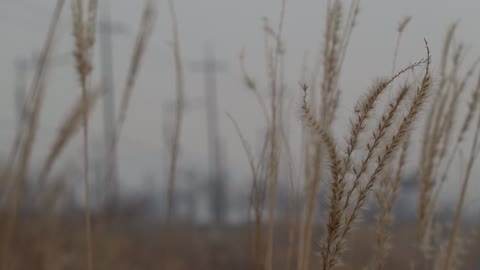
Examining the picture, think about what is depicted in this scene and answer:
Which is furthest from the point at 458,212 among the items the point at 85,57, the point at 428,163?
the point at 85,57

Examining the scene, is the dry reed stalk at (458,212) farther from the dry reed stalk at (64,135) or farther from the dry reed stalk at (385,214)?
the dry reed stalk at (64,135)

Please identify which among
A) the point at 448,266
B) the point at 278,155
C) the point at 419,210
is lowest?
the point at 448,266

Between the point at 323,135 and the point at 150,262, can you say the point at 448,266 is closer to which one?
the point at 323,135

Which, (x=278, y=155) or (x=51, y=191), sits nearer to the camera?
(x=278, y=155)

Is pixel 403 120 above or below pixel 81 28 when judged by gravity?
below

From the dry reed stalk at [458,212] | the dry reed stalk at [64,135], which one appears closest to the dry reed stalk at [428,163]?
the dry reed stalk at [458,212]

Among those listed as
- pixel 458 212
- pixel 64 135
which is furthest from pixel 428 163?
pixel 64 135

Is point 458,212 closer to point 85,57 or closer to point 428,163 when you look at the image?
point 428,163

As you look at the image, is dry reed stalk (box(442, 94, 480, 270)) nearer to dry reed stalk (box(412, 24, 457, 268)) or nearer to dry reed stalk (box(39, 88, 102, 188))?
dry reed stalk (box(412, 24, 457, 268))

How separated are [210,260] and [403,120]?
808cm

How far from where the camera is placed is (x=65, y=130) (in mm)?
1571

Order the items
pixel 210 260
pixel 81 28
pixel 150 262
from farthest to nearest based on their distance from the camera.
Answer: pixel 210 260
pixel 150 262
pixel 81 28

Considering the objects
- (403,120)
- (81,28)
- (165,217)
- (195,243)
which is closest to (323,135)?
(403,120)

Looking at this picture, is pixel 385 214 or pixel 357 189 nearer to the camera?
pixel 357 189
